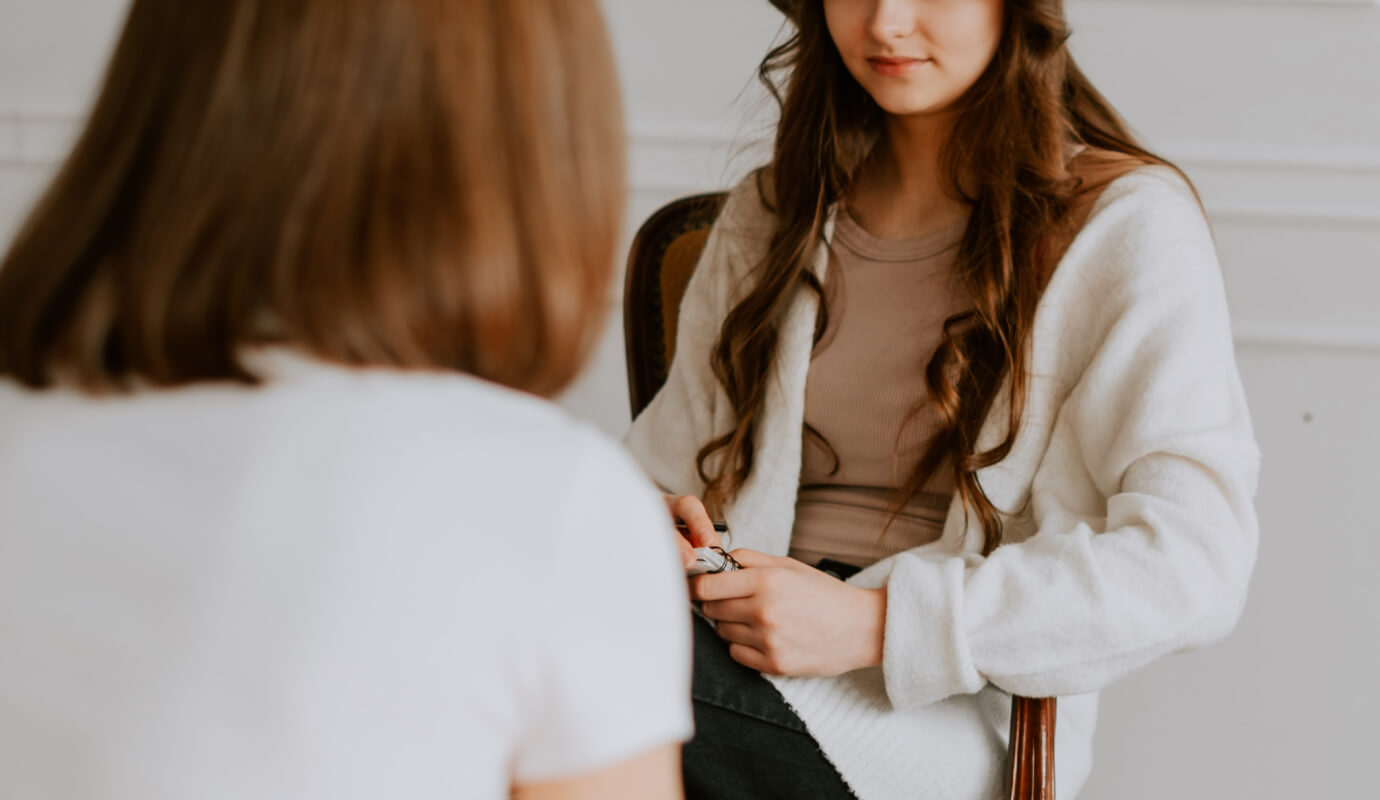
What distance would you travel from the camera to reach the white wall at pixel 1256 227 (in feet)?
5.18

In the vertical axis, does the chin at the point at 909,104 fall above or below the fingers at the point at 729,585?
above

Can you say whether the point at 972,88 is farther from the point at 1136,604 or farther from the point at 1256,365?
the point at 1256,365

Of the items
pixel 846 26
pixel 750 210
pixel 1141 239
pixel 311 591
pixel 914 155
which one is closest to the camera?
pixel 311 591

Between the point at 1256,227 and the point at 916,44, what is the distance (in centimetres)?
71

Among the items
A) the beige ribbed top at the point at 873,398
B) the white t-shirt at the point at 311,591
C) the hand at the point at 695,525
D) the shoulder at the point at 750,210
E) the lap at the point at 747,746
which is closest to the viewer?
the white t-shirt at the point at 311,591

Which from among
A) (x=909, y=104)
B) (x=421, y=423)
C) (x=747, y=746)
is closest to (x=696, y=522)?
(x=747, y=746)

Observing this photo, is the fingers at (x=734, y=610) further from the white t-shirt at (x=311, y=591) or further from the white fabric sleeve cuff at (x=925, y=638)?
the white t-shirt at (x=311, y=591)

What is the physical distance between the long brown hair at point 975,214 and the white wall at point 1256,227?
18 centimetres

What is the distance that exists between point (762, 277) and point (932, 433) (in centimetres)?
27

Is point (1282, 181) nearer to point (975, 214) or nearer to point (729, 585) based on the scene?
point (975, 214)

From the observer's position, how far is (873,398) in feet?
4.14

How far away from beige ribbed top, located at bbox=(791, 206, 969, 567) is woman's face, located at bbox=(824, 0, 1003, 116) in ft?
0.50

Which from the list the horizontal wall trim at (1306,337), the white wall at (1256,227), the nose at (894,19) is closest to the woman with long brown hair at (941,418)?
the nose at (894,19)

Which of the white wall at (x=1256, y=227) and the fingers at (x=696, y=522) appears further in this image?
the white wall at (x=1256, y=227)
